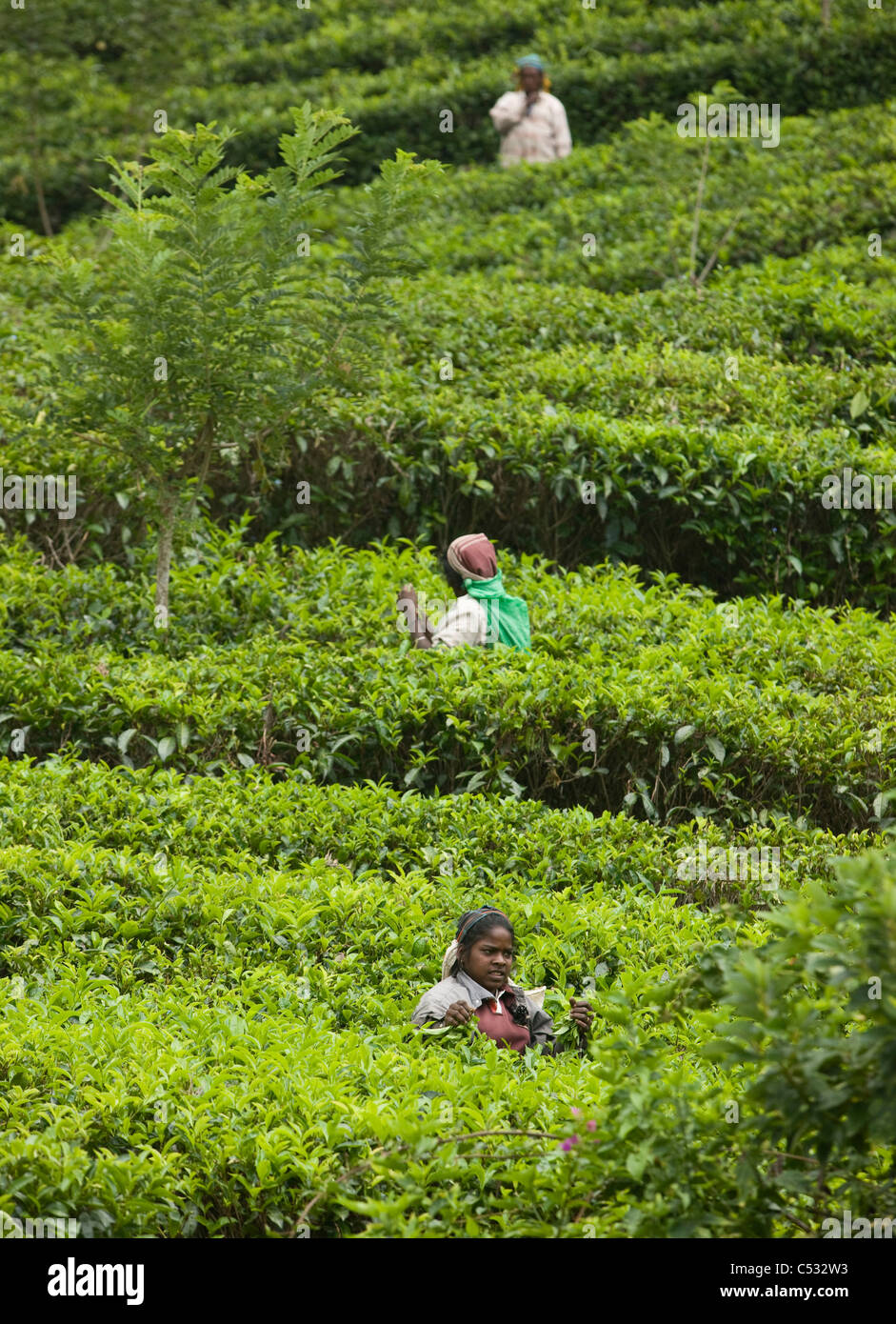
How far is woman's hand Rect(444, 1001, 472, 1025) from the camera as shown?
4.37 meters

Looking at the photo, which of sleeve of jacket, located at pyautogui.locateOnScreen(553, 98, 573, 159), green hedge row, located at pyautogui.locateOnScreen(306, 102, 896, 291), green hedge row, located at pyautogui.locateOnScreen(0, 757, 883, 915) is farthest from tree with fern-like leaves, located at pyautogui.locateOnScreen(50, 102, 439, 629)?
sleeve of jacket, located at pyautogui.locateOnScreen(553, 98, 573, 159)

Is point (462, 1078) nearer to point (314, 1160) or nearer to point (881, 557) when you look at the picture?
point (314, 1160)

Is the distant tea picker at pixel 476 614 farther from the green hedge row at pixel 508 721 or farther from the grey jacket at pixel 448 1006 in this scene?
the grey jacket at pixel 448 1006

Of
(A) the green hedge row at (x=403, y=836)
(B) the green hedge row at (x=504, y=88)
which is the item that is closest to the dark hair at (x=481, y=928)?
(A) the green hedge row at (x=403, y=836)

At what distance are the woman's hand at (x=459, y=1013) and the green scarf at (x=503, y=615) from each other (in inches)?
114

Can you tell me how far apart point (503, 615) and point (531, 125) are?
356 inches

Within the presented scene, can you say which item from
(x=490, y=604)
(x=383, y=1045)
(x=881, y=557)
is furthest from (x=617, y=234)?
(x=383, y=1045)

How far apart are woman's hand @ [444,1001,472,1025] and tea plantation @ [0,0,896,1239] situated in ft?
0.34

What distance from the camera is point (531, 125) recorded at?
14.3 metres

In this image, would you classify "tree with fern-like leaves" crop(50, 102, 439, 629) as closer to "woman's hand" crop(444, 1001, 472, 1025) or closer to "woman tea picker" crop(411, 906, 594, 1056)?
"woman tea picker" crop(411, 906, 594, 1056)

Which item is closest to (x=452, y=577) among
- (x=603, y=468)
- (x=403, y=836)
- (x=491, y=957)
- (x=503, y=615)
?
(x=503, y=615)

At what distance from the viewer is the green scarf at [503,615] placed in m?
7.04

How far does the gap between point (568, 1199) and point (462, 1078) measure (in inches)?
26.0
